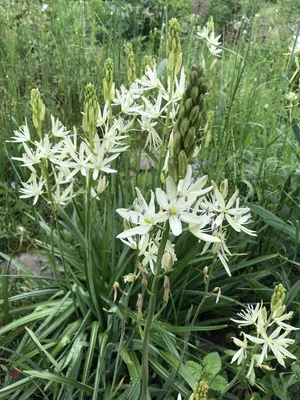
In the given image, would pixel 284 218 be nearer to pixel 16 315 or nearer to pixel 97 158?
pixel 97 158

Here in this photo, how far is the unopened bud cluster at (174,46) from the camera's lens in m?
1.63

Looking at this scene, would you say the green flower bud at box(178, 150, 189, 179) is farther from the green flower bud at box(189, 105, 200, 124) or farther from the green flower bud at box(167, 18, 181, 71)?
the green flower bud at box(167, 18, 181, 71)

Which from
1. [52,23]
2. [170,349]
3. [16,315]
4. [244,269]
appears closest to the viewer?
[170,349]

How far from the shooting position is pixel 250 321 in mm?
1543

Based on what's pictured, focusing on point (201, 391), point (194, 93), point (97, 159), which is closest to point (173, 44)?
point (97, 159)

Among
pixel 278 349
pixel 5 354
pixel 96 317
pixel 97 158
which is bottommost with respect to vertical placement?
pixel 5 354

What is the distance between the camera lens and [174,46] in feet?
5.39

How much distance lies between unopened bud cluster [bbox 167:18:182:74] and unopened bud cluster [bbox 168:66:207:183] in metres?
0.54

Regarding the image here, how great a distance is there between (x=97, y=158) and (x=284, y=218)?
1268 millimetres

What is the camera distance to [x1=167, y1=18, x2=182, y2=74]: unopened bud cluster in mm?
1628

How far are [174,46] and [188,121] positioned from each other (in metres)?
0.64

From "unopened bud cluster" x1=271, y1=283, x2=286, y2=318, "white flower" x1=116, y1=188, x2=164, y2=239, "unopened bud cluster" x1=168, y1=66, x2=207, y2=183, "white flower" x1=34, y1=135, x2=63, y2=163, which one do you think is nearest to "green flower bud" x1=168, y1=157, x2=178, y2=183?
"unopened bud cluster" x1=168, y1=66, x2=207, y2=183

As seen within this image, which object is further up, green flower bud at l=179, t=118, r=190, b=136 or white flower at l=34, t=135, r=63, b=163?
green flower bud at l=179, t=118, r=190, b=136

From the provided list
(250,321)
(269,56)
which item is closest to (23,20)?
(269,56)
